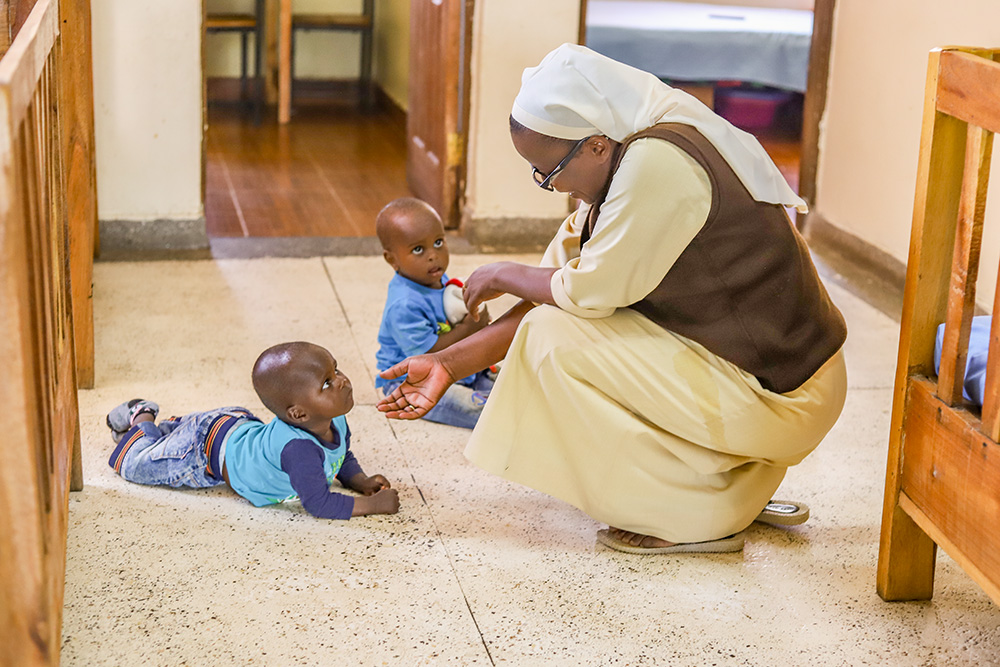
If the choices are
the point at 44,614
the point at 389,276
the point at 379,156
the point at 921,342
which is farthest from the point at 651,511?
the point at 379,156

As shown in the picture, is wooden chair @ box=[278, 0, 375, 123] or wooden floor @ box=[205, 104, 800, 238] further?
wooden chair @ box=[278, 0, 375, 123]

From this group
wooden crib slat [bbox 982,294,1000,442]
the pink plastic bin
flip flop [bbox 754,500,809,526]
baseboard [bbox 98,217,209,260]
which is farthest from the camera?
the pink plastic bin

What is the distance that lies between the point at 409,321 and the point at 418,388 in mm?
562

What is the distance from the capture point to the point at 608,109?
6.09ft

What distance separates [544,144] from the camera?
1875 mm

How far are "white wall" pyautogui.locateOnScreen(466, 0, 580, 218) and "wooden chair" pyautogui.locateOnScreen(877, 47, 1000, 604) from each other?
2.35 meters

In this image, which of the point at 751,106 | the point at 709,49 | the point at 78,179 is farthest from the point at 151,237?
the point at 751,106

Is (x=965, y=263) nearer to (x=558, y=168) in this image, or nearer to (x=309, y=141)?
(x=558, y=168)

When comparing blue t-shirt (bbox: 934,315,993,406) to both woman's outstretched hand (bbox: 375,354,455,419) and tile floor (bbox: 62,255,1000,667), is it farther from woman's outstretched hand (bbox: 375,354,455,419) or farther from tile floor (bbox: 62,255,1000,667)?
woman's outstretched hand (bbox: 375,354,455,419)

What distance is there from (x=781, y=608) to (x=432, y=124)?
2.91 meters

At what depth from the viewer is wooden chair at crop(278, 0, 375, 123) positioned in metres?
6.21

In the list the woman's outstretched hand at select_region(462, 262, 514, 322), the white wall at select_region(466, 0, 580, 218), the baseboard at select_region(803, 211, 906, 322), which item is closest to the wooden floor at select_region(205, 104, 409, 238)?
the white wall at select_region(466, 0, 580, 218)

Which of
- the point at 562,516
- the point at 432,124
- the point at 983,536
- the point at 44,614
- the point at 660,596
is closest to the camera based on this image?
the point at 44,614

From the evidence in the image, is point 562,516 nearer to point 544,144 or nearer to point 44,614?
point 544,144
